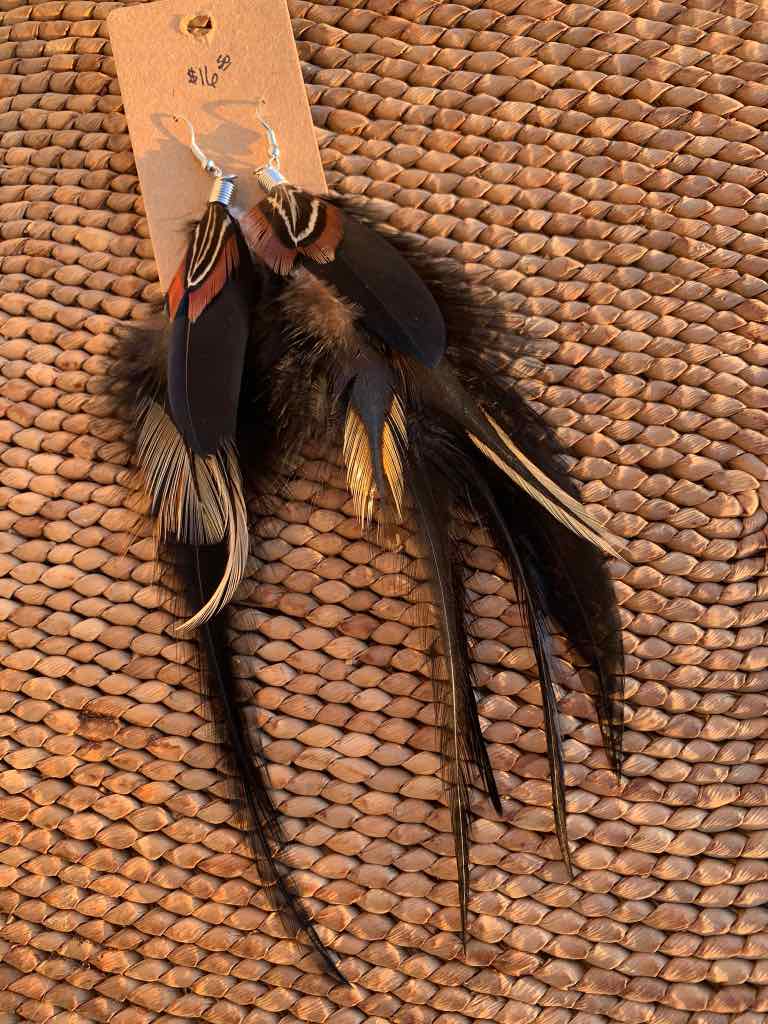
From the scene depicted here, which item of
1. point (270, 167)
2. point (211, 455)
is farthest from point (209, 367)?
point (270, 167)

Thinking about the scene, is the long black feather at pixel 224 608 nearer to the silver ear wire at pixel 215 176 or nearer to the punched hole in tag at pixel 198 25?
the silver ear wire at pixel 215 176

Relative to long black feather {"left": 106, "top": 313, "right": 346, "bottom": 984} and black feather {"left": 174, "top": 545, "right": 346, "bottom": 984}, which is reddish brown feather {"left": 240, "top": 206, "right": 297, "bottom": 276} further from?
black feather {"left": 174, "top": 545, "right": 346, "bottom": 984}

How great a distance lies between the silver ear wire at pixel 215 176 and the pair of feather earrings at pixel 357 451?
0.03 m

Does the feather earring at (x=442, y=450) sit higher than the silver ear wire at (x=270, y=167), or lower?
lower

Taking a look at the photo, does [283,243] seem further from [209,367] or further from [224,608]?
[224,608]

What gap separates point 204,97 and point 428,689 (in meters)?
0.36

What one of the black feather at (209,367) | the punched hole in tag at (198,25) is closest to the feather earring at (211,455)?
the black feather at (209,367)

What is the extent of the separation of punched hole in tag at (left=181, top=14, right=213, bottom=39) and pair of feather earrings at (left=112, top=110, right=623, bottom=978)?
0.47 feet

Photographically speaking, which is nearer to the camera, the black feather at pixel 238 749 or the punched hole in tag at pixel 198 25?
the black feather at pixel 238 749

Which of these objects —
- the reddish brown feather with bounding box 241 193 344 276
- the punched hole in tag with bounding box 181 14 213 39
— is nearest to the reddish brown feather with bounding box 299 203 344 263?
the reddish brown feather with bounding box 241 193 344 276

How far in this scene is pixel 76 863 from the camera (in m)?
0.52

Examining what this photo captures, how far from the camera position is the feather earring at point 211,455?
506 mm

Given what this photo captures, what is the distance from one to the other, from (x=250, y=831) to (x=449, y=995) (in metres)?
0.12

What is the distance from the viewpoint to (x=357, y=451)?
52 centimetres
